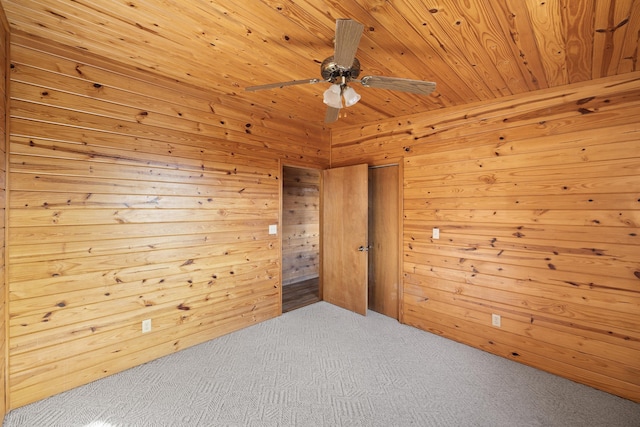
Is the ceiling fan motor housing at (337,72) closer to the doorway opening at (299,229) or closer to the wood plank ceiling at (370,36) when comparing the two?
the wood plank ceiling at (370,36)

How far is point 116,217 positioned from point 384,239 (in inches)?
116

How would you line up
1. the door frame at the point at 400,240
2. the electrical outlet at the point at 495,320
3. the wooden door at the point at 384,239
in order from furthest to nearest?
the wooden door at the point at 384,239
the door frame at the point at 400,240
the electrical outlet at the point at 495,320

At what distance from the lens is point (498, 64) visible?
207 cm

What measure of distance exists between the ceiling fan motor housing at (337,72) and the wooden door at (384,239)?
1.89 meters

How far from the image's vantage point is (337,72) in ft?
5.60

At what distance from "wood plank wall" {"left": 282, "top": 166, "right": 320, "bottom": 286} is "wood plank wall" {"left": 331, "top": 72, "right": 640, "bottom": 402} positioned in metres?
2.47

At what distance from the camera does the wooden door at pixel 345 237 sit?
11.7 ft

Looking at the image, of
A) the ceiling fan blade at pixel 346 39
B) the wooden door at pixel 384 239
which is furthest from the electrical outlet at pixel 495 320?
the ceiling fan blade at pixel 346 39

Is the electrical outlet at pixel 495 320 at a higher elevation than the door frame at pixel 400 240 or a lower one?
lower

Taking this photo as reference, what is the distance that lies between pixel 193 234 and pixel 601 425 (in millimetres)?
3520

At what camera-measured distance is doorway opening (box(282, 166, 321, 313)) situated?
5129mm

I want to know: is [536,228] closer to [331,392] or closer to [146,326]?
[331,392]

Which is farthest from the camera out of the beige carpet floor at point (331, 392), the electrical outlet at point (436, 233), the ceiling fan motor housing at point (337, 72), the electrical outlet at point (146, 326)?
the electrical outlet at point (436, 233)

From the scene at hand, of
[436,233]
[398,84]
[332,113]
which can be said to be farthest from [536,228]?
[332,113]
